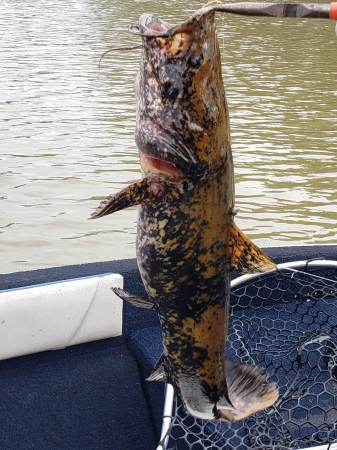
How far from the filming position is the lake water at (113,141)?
8.79 meters

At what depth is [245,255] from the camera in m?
2.22

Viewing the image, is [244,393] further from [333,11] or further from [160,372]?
[333,11]

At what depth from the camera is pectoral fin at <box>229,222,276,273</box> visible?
219cm

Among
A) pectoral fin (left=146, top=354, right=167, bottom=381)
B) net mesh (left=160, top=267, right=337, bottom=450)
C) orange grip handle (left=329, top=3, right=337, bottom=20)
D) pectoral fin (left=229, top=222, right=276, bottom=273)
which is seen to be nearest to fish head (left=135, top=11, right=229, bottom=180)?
pectoral fin (left=229, top=222, right=276, bottom=273)

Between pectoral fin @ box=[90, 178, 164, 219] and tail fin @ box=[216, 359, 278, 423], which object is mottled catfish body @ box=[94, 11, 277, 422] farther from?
tail fin @ box=[216, 359, 278, 423]

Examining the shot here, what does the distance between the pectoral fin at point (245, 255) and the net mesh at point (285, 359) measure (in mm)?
1146

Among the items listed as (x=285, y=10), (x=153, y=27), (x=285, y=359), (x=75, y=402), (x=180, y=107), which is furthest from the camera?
(x=285, y=359)

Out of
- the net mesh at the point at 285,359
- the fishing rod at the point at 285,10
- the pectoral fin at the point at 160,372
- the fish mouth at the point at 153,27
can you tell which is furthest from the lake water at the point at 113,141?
the fishing rod at the point at 285,10

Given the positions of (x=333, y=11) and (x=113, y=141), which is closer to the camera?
(x=333, y=11)

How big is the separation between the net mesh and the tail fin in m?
0.55

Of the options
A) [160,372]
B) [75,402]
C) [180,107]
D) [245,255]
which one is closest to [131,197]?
[180,107]

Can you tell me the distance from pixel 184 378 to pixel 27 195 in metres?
7.43

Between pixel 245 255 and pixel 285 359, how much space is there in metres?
2.07

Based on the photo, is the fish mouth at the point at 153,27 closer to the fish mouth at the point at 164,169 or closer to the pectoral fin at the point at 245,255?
the fish mouth at the point at 164,169
